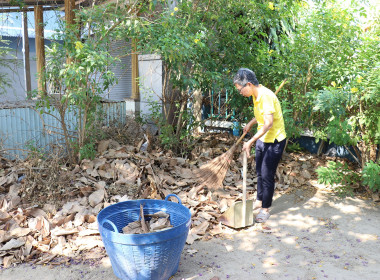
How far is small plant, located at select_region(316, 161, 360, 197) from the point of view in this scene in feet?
15.7

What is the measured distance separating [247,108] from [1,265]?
420 cm

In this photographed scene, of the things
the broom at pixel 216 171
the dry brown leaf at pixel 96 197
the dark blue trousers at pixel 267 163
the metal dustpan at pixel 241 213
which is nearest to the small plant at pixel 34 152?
the dry brown leaf at pixel 96 197

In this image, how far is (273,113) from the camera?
3.93 meters

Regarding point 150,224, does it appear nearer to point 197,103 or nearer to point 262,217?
point 262,217

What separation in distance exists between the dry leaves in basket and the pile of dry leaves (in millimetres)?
525

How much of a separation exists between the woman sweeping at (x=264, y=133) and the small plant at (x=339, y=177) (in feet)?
3.25

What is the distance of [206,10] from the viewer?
5445 millimetres

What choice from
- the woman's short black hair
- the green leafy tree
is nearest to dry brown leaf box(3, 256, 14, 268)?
the woman's short black hair

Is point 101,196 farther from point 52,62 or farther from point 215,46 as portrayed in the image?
point 215,46

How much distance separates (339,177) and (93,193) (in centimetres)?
338

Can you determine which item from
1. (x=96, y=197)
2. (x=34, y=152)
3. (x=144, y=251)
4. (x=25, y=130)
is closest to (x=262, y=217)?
(x=144, y=251)

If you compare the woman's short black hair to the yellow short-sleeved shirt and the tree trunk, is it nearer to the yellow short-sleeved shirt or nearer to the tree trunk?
the yellow short-sleeved shirt

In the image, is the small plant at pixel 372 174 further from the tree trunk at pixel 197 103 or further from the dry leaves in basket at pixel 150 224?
the tree trunk at pixel 197 103

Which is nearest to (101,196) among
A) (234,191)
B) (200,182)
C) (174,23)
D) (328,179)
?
(200,182)
